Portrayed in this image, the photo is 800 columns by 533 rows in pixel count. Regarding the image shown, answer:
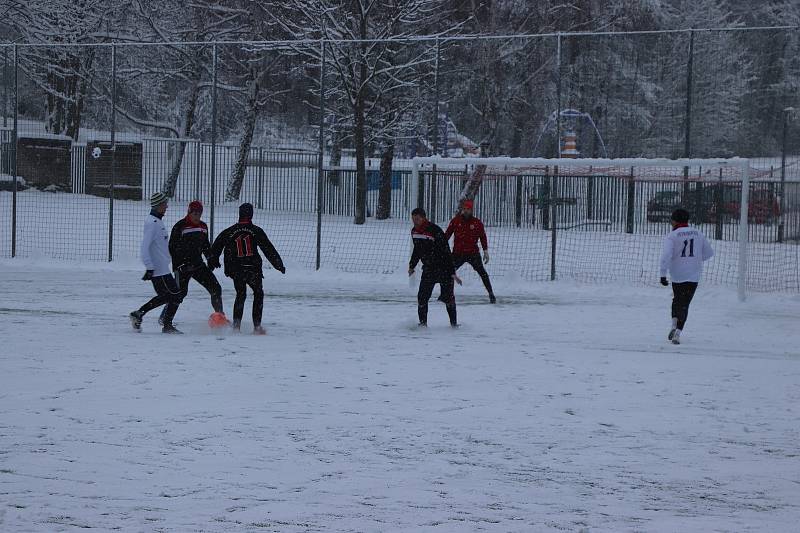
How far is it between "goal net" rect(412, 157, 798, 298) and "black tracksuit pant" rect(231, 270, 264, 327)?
773cm

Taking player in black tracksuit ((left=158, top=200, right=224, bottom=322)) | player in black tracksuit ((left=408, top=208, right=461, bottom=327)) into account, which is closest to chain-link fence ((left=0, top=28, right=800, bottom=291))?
player in black tracksuit ((left=408, top=208, right=461, bottom=327))

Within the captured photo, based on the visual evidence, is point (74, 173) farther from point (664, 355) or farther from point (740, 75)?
point (664, 355)

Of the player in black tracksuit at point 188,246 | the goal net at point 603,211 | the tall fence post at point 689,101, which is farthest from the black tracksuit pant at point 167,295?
the tall fence post at point 689,101

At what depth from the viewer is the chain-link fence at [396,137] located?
21.3 metres

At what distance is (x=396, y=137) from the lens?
99.1ft

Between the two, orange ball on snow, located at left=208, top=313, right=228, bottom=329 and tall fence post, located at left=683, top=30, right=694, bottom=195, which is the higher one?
tall fence post, located at left=683, top=30, right=694, bottom=195

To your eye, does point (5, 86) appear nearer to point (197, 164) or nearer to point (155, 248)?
point (197, 164)

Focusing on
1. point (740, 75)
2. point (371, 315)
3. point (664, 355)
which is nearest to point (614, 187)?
point (740, 75)

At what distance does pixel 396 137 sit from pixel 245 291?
17.5 m

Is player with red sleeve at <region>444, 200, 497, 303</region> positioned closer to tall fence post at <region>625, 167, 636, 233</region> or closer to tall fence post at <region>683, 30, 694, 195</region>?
tall fence post at <region>683, 30, 694, 195</region>

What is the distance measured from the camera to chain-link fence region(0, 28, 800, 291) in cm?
2130

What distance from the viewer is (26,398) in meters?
9.31

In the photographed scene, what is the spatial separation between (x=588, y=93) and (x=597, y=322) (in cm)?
930

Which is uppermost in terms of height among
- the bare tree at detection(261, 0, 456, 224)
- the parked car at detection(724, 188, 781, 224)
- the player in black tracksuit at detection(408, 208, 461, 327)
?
the bare tree at detection(261, 0, 456, 224)
